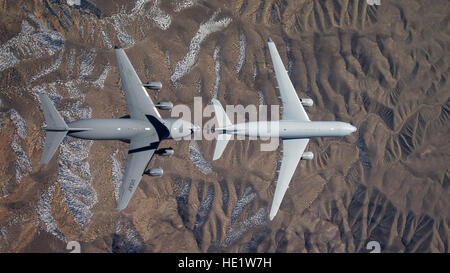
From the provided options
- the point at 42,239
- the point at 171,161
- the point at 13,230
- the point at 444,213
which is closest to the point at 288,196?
the point at 171,161

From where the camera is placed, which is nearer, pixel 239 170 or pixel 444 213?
pixel 239 170

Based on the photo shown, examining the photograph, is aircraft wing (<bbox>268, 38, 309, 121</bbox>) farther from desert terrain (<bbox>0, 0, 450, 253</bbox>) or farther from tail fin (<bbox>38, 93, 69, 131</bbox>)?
tail fin (<bbox>38, 93, 69, 131</bbox>)

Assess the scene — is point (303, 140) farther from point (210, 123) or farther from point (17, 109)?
point (17, 109)

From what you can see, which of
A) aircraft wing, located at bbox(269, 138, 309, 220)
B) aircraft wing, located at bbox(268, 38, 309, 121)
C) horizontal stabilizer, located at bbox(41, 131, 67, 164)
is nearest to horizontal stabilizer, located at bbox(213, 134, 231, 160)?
aircraft wing, located at bbox(269, 138, 309, 220)

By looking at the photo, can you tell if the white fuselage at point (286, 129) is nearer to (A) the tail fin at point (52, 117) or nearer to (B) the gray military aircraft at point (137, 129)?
(B) the gray military aircraft at point (137, 129)

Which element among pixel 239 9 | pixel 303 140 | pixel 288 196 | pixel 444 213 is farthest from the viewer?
pixel 444 213

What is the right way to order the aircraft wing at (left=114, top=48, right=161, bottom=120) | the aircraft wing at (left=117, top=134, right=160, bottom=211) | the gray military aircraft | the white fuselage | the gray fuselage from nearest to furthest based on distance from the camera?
the gray fuselage < the gray military aircraft < the aircraft wing at (left=114, top=48, right=161, bottom=120) < the aircraft wing at (left=117, top=134, right=160, bottom=211) < the white fuselage

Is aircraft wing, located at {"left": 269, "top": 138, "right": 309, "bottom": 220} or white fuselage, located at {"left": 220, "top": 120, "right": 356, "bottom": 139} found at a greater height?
white fuselage, located at {"left": 220, "top": 120, "right": 356, "bottom": 139}
